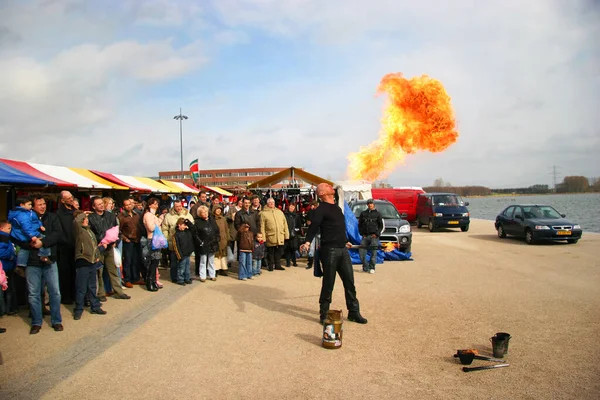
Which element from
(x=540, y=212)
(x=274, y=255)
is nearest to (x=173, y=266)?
(x=274, y=255)

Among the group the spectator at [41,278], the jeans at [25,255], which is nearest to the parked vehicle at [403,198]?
the spectator at [41,278]

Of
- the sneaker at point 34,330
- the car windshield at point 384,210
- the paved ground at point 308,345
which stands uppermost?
the car windshield at point 384,210

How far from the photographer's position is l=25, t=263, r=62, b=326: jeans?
6277mm

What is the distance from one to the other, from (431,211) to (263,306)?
1823cm

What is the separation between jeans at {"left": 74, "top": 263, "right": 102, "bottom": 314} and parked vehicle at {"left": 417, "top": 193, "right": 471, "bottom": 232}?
1939 cm

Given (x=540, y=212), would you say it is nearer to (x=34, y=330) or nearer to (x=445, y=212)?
(x=445, y=212)

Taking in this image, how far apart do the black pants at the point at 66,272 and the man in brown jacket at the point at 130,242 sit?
133 centimetres

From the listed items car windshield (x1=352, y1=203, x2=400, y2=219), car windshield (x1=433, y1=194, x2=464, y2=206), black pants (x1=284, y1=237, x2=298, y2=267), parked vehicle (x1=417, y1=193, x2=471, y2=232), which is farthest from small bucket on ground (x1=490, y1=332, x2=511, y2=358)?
car windshield (x1=433, y1=194, x2=464, y2=206)

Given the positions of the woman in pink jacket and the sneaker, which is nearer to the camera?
the sneaker

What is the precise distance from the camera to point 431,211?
2400 cm

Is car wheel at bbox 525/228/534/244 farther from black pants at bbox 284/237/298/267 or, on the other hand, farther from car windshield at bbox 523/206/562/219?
black pants at bbox 284/237/298/267

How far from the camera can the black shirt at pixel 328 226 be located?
255 inches

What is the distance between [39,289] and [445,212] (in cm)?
2078

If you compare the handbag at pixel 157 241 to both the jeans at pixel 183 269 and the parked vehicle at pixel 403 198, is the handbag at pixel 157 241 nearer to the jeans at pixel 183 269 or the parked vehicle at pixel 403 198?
the jeans at pixel 183 269
